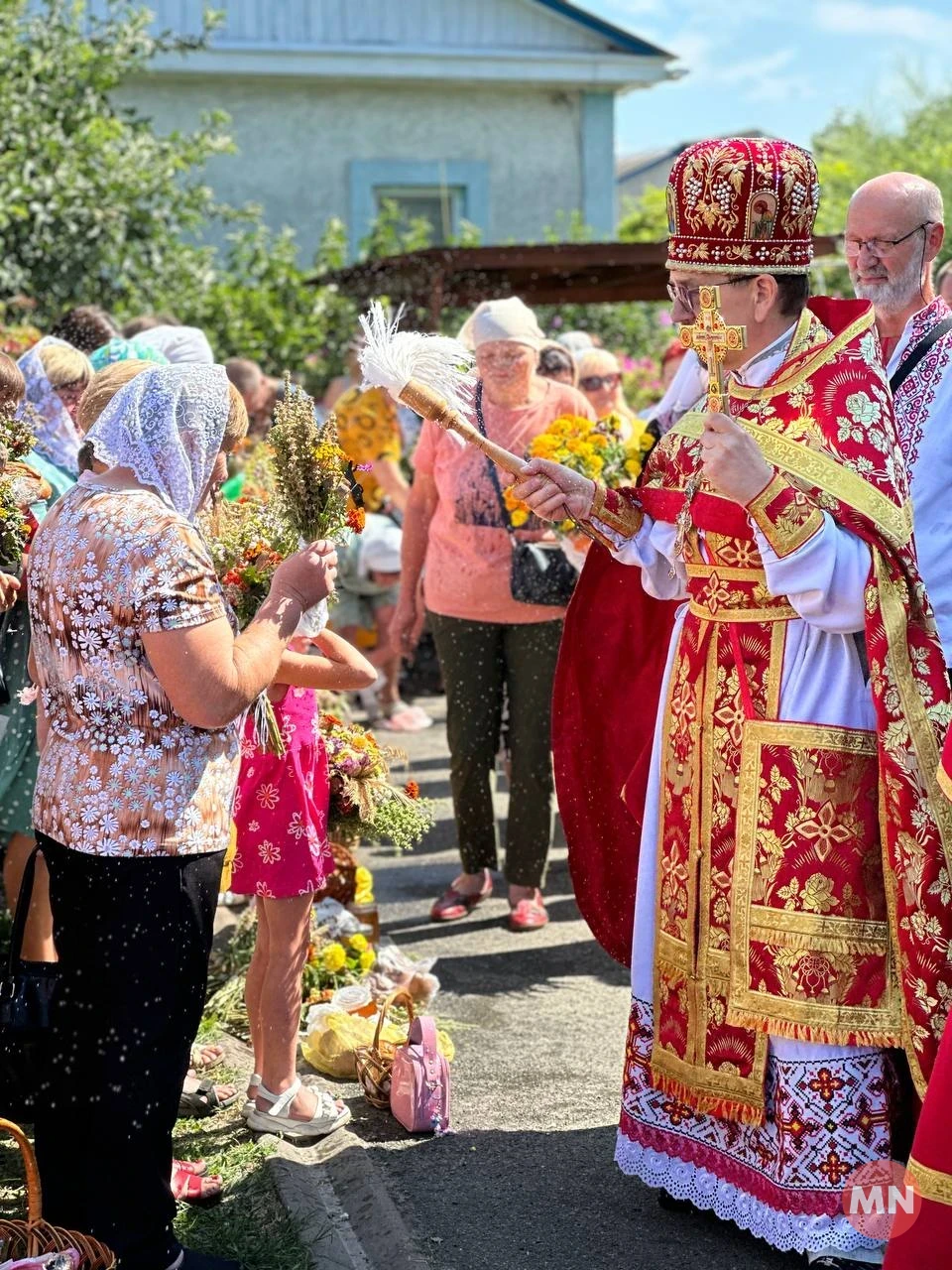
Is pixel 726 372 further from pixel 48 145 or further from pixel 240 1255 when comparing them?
pixel 48 145

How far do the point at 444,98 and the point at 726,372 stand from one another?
1381cm

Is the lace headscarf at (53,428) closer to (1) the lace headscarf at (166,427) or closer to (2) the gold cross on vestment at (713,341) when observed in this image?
(1) the lace headscarf at (166,427)

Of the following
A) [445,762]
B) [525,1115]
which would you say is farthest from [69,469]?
[445,762]

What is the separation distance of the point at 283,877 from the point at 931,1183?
1.81 m

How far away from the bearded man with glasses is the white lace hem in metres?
1.53

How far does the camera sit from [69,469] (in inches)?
205

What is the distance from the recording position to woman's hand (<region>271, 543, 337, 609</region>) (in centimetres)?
339

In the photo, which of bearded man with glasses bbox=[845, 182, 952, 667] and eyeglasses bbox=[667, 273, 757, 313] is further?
bearded man with glasses bbox=[845, 182, 952, 667]

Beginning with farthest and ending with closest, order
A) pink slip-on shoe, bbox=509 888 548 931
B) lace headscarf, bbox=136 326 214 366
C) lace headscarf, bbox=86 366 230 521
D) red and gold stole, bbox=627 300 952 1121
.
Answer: pink slip-on shoe, bbox=509 888 548 931 → lace headscarf, bbox=136 326 214 366 → red and gold stole, bbox=627 300 952 1121 → lace headscarf, bbox=86 366 230 521

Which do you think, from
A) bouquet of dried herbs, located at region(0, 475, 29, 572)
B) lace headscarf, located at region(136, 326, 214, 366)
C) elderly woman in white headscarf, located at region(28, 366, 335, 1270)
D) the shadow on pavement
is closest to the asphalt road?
the shadow on pavement

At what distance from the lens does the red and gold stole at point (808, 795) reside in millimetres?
3449

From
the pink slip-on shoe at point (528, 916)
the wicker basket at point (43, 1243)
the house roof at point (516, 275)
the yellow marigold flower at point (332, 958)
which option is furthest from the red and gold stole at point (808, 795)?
the house roof at point (516, 275)

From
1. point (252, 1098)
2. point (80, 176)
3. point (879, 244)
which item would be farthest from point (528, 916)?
point (80, 176)

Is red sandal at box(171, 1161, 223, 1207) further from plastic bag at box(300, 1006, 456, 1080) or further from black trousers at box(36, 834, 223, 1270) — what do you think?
plastic bag at box(300, 1006, 456, 1080)
